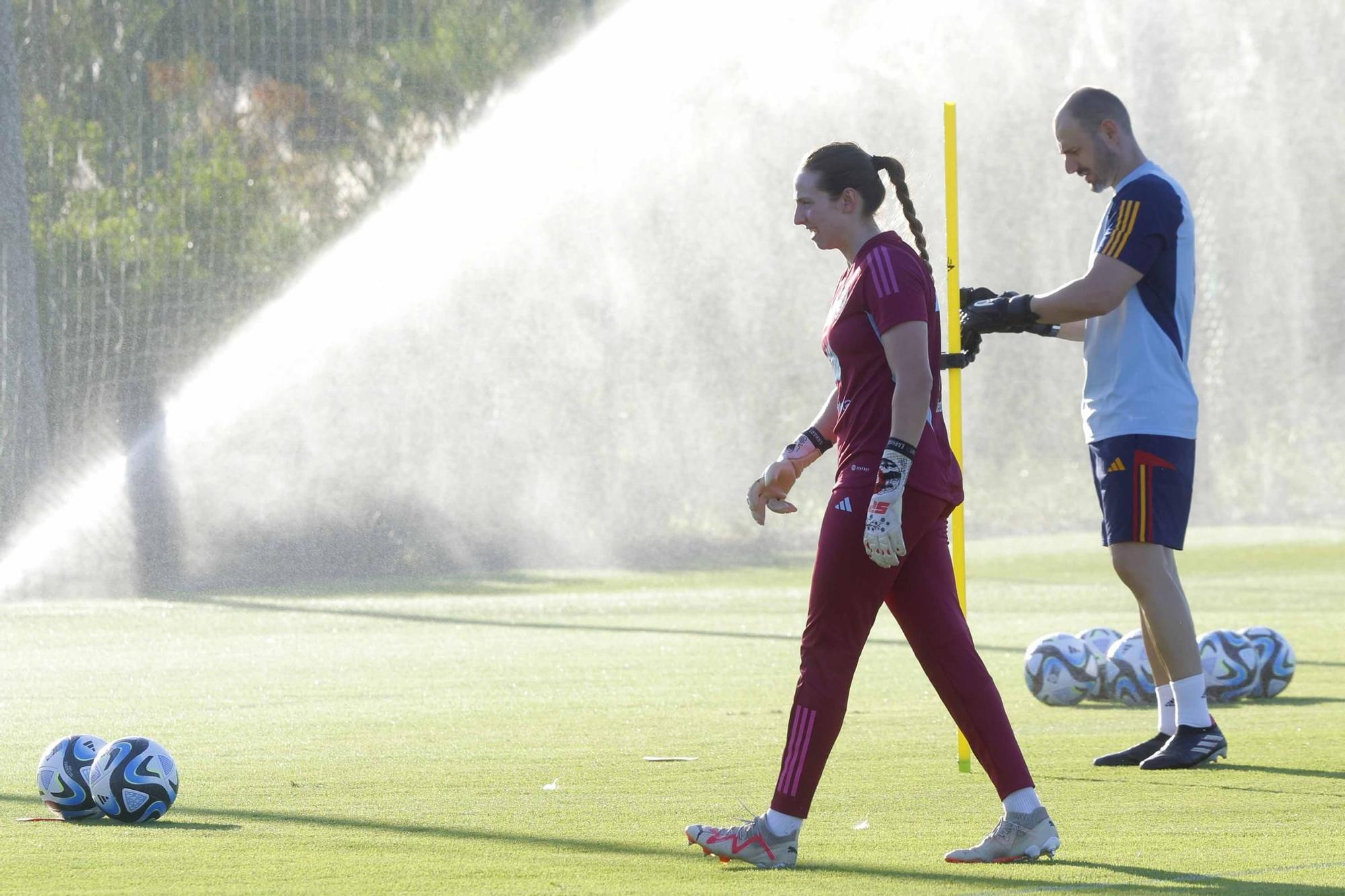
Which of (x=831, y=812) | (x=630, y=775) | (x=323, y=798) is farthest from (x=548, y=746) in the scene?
(x=831, y=812)

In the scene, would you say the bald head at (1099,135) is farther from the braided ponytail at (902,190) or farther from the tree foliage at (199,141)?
the tree foliage at (199,141)

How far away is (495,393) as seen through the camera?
21.5 meters

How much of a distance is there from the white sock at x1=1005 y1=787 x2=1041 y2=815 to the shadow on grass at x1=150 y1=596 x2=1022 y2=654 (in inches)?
280

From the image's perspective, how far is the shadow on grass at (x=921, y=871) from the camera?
4453mm

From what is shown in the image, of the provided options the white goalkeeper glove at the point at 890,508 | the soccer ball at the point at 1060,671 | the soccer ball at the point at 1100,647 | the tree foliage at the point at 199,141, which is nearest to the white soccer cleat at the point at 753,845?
the white goalkeeper glove at the point at 890,508

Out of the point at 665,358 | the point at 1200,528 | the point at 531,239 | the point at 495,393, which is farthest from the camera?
the point at 1200,528

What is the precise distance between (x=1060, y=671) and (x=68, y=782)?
4.64 m

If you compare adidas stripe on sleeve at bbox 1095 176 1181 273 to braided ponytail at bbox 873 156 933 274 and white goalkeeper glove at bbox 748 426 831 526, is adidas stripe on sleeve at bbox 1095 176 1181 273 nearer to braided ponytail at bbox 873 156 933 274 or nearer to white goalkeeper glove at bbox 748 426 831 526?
braided ponytail at bbox 873 156 933 274

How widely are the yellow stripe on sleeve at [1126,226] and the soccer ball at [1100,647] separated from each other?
9.48 feet

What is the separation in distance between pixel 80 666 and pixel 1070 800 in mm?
7252

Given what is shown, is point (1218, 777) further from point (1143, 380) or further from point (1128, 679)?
point (1128, 679)

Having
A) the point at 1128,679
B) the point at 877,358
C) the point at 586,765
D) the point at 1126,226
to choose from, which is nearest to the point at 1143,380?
the point at 1126,226

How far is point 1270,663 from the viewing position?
882cm

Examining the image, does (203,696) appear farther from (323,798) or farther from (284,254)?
(284,254)
